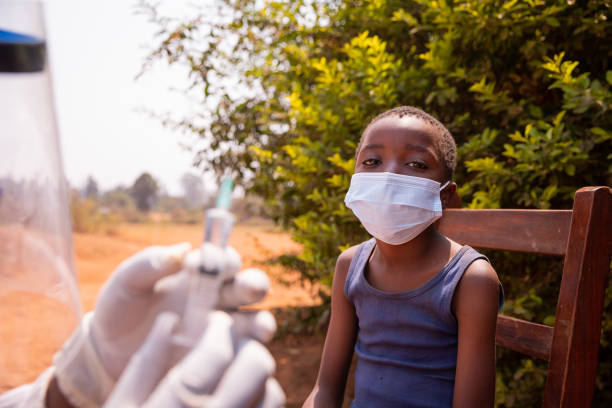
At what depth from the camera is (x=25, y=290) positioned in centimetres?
122

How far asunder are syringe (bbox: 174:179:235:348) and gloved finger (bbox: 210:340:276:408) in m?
0.23

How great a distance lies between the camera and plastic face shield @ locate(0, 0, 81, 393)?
1.13 meters

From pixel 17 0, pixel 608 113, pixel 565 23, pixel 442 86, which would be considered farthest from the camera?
pixel 442 86

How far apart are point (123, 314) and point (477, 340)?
3.32 feet

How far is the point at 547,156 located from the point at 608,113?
292 millimetres

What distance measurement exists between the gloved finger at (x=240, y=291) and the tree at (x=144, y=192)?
2.28 metres

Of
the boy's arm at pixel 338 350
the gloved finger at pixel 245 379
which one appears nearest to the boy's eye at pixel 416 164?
the boy's arm at pixel 338 350

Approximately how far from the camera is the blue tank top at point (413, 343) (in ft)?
3.85

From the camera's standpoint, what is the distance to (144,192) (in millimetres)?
3721

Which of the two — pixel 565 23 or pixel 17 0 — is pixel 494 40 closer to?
pixel 565 23

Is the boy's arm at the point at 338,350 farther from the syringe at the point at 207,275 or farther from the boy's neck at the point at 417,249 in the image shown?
the syringe at the point at 207,275

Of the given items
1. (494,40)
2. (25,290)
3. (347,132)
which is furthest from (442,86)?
(25,290)

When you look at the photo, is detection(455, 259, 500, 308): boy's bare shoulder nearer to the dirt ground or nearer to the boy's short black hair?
the boy's short black hair

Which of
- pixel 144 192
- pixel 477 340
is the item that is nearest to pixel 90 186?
pixel 144 192
